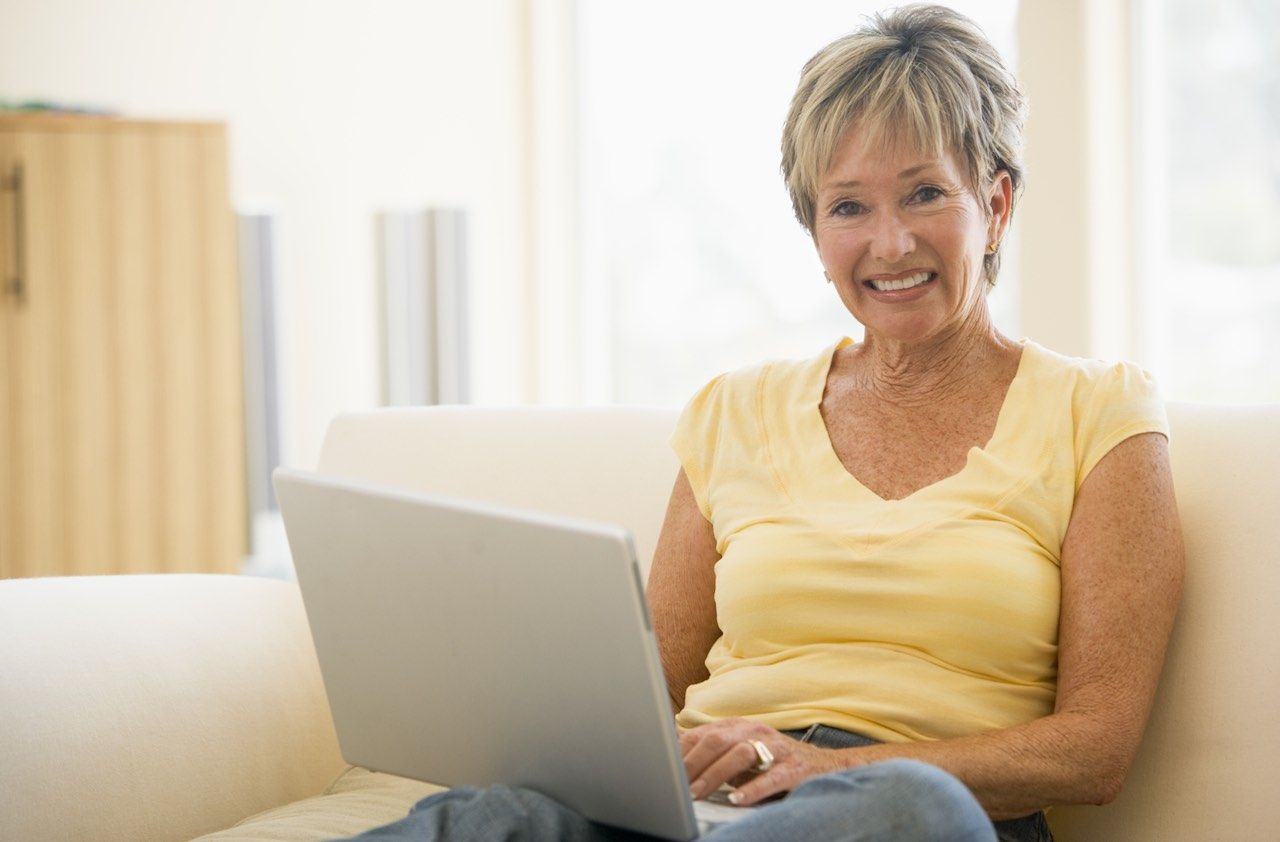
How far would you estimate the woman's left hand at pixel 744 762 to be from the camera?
121cm

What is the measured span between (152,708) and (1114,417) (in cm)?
104

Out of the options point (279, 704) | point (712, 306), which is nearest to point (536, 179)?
point (712, 306)

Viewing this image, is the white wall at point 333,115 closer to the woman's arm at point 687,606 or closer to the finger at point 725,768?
the woman's arm at point 687,606

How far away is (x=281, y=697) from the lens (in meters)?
1.66

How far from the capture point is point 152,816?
150cm

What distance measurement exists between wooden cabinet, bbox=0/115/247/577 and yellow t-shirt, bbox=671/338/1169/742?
261 centimetres

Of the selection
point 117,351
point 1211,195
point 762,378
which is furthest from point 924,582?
point 117,351

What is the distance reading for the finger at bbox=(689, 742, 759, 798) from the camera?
3.98 ft

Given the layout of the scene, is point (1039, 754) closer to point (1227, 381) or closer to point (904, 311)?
point (904, 311)

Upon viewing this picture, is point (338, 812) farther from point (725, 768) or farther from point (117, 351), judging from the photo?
point (117, 351)

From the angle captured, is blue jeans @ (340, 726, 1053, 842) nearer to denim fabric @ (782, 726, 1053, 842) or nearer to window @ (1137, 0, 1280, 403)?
denim fabric @ (782, 726, 1053, 842)

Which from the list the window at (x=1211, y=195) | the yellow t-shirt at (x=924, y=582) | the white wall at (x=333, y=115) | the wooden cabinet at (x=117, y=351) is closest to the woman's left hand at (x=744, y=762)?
the yellow t-shirt at (x=924, y=582)

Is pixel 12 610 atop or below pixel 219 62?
below

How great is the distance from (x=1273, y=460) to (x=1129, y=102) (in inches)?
73.7
